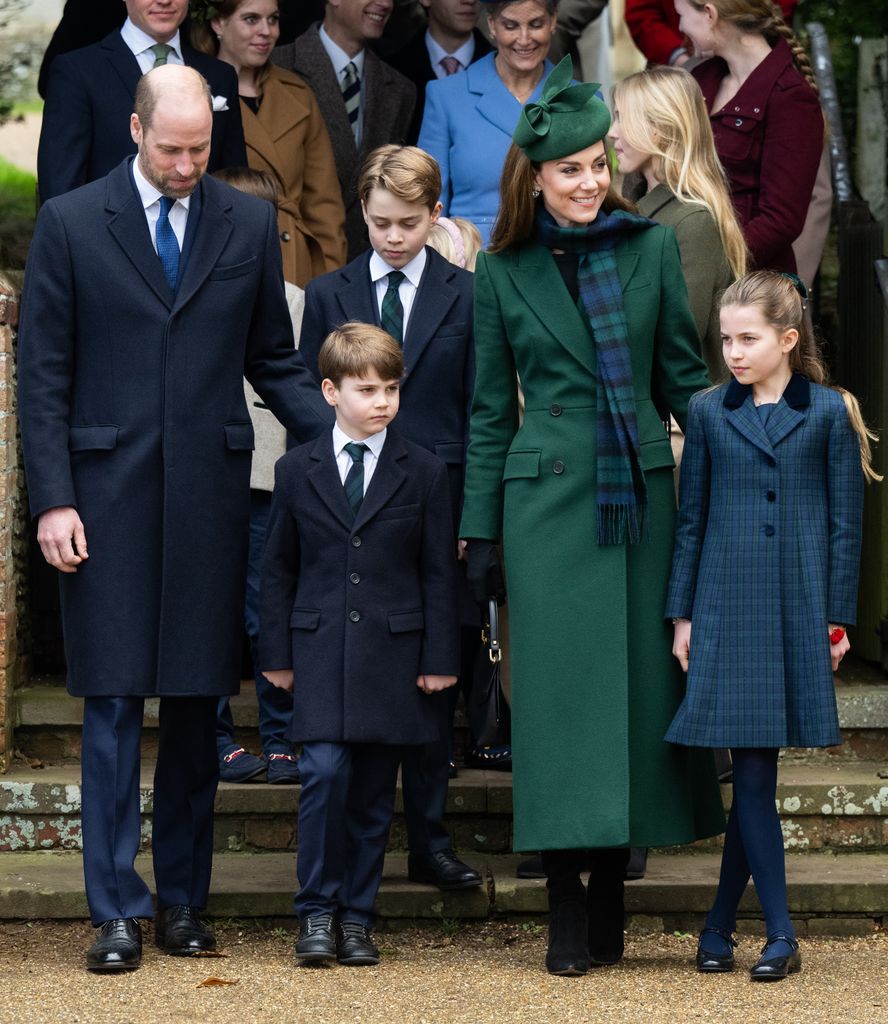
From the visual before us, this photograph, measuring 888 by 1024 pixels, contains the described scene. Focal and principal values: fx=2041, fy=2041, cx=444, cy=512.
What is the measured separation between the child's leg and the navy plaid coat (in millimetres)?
742

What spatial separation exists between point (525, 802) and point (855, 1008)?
89 cm

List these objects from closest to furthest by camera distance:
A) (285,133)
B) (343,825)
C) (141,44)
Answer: (343,825) → (141,44) → (285,133)

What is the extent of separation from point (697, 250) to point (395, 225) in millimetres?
814

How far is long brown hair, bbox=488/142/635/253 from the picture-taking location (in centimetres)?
491

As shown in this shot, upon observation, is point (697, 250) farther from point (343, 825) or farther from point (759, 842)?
point (343, 825)

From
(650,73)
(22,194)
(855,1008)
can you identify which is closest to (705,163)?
(650,73)

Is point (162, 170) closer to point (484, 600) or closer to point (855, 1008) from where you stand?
point (484, 600)

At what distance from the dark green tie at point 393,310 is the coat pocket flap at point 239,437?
598 mm

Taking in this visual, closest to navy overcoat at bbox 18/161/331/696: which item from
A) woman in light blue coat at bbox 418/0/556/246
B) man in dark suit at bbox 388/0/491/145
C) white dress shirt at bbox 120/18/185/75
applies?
white dress shirt at bbox 120/18/185/75

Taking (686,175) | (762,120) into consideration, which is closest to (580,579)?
(686,175)

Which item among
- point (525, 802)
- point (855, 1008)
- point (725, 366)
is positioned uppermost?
point (725, 366)

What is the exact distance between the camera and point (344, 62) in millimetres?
7477

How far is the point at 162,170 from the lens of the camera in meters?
4.96

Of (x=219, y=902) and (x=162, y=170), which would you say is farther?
(x=219, y=902)
